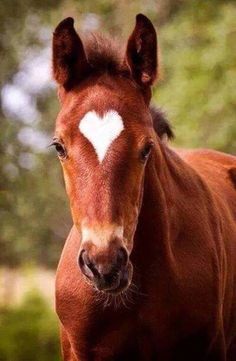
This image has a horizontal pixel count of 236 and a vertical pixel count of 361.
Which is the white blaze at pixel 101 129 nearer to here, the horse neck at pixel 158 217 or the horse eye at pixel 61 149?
the horse eye at pixel 61 149

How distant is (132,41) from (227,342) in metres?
2.31

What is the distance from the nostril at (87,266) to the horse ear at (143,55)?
1.22 meters

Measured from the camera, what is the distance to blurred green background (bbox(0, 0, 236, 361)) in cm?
1368

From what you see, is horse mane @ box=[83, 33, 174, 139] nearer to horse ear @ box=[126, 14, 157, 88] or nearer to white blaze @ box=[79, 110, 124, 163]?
horse ear @ box=[126, 14, 157, 88]

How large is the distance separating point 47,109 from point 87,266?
1459 cm

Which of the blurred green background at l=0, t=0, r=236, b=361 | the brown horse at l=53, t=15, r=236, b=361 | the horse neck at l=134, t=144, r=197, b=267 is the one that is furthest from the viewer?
the blurred green background at l=0, t=0, r=236, b=361

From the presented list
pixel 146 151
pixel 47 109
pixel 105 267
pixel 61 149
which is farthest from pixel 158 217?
pixel 47 109

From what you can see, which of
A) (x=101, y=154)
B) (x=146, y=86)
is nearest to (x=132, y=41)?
(x=146, y=86)

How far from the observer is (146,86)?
6.14m

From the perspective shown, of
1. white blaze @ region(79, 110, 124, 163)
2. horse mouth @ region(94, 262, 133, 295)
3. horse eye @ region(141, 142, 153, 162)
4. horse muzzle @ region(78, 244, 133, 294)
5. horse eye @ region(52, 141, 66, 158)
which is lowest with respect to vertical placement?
horse mouth @ region(94, 262, 133, 295)

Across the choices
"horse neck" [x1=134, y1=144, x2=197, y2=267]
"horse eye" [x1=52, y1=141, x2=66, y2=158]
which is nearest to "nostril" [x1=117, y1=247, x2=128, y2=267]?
"horse eye" [x1=52, y1=141, x2=66, y2=158]

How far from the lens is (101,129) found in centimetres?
563

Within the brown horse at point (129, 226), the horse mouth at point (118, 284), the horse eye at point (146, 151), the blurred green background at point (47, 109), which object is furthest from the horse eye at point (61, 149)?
the blurred green background at point (47, 109)

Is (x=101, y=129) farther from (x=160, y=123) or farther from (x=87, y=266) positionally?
(x=160, y=123)
